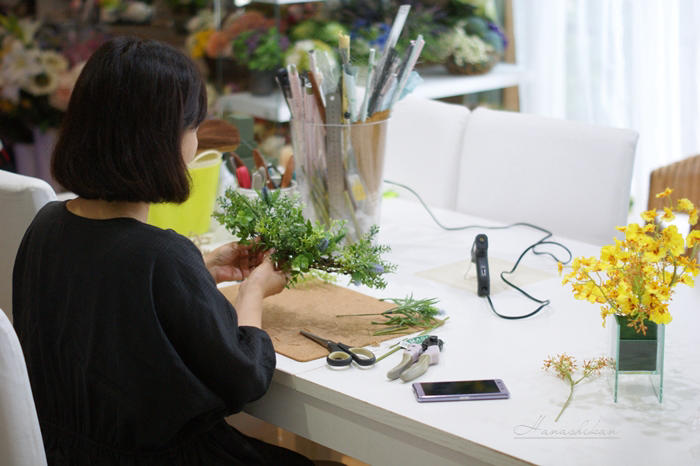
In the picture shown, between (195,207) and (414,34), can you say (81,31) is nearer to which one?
(414,34)

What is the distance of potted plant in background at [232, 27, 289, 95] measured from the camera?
3344 millimetres

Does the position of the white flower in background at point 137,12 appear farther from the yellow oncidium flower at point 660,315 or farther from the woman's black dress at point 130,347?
the yellow oncidium flower at point 660,315

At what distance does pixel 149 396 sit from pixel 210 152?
Answer: 0.93 m

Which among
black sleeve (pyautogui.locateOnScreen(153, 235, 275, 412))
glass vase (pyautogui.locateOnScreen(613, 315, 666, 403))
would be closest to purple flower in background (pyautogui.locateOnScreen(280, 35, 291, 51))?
black sleeve (pyautogui.locateOnScreen(153, 235, 275, 412))

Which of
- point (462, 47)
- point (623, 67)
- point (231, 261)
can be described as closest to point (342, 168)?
point (231, 261)

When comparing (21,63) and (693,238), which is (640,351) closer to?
(693,238)

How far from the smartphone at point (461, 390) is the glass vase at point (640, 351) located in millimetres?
172

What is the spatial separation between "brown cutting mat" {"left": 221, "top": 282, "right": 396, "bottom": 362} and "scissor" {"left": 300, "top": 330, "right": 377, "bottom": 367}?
19 mm

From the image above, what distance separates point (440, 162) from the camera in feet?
8.22

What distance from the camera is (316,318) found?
1535 millimetres

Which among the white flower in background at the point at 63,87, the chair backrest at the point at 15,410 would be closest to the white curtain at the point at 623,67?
the white flower in background at the point at 63,87

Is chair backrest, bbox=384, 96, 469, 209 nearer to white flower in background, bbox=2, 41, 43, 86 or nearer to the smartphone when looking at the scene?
the smartphone

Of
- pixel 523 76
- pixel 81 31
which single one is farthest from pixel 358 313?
pixel 523 76

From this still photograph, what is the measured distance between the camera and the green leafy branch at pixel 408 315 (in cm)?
149
